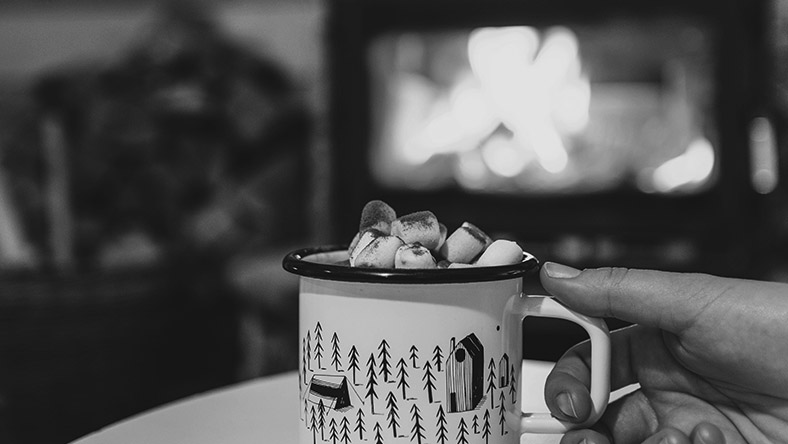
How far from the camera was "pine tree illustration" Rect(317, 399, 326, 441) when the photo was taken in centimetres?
53

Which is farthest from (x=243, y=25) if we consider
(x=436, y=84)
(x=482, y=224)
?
(x=482, y=224)

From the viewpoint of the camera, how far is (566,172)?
5.57 ft

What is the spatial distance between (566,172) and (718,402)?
107cm

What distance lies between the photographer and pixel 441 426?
1.68ft

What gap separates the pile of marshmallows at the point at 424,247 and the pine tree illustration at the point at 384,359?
5cm

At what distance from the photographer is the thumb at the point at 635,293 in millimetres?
567

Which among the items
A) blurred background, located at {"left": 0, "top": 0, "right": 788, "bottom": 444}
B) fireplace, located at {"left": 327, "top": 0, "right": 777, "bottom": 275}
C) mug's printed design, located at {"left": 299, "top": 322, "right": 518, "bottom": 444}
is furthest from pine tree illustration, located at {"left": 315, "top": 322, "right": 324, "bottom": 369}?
fireplace, located at {"left": 327, "top": 0, "right": 777, "bottom": 275}

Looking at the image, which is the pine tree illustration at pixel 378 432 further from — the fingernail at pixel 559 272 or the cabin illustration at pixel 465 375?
the fingernail at pixel 559 272

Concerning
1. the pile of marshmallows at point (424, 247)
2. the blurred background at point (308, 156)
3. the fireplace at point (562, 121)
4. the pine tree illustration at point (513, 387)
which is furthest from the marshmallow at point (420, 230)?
the fireplace at point (562, 121)

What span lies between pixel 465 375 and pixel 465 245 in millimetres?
91

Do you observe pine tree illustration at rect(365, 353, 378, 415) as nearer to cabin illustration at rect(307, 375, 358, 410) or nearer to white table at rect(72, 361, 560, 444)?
cabin illustration at rect(307, 375, 358, 410)

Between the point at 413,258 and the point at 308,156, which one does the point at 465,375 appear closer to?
the point at 413,258

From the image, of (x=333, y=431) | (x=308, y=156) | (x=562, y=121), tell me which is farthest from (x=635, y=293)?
(x=308, y=156)

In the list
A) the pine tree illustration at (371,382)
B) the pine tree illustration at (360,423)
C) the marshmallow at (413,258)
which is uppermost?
the marshmallow at (413,258)
